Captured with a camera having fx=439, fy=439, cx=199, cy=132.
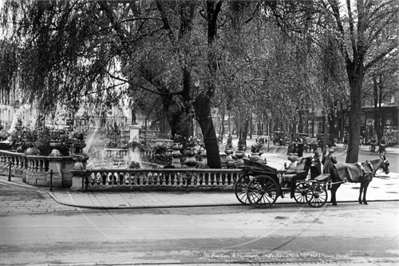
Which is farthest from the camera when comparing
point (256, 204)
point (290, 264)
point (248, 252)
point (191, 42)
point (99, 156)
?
point (99, 156)

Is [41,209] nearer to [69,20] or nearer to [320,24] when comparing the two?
Result: [69,20]

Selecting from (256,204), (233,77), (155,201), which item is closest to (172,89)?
(233,77)

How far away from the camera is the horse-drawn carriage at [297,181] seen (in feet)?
38.8

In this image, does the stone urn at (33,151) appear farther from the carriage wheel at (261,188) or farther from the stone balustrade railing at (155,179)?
the carriage wheel at (261,188)

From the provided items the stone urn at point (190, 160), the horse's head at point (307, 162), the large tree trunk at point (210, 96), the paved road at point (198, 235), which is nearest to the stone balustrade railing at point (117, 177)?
the stone urn at point (190, 160)

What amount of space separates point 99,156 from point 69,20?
864 centimetres

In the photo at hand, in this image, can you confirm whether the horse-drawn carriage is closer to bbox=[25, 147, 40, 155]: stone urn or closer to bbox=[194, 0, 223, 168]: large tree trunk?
bbox=[194, 0, 223, 168]: large tree trunk

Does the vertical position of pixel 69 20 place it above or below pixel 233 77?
above

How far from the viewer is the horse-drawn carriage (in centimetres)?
1182

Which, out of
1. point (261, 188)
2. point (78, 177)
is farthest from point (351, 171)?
point (78, 177)

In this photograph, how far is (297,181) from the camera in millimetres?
12289

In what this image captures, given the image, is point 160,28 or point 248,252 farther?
point 160,28

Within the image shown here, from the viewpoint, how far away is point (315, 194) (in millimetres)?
11992

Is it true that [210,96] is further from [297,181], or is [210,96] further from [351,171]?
[351,171]
